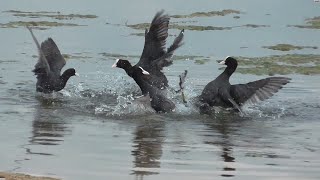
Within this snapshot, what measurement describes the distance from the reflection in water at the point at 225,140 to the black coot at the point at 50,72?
437cm

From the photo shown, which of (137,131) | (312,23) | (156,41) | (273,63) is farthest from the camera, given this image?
(312,23)

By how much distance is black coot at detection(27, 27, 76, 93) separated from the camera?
1770 cm

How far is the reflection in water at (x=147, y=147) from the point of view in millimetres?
10242

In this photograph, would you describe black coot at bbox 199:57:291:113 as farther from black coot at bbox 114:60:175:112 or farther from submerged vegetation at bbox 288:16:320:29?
submerged vegetation at bbox 288:16:320:29

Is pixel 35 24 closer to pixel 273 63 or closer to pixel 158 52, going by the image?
pixel 273 63

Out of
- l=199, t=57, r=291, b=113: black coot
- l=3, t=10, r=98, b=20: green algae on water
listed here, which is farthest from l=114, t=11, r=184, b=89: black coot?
l=3, t=10, r=98, b=20: green algae on water

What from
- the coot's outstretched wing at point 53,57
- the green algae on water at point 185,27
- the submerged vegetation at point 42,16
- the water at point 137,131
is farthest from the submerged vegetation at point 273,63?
the green algae on water at point 185,27

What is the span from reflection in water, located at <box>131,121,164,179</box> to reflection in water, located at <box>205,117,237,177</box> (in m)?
0.85

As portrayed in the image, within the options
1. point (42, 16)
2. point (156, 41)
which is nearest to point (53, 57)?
point (156, 41)

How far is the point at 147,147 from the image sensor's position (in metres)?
11.7

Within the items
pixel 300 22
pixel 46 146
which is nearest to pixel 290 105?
pixel 46 146

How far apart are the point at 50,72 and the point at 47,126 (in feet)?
16.0

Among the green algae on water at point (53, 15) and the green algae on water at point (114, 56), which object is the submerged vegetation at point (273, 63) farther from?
the green algae on water at point (53, 15)

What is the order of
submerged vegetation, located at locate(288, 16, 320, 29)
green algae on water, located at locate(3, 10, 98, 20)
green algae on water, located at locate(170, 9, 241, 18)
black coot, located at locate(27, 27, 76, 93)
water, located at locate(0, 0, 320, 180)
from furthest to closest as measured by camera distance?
green algae on water, located at locate(170, 9, 241, 18) → green algae on water, located at locate(3, 10, 98, 20) → submerged vegetation, located at locate(288, 16, 320, 29) → black coot, located at locate(27, 27, 76, 93) → water, located at locate(0, 0, 320, 180)
